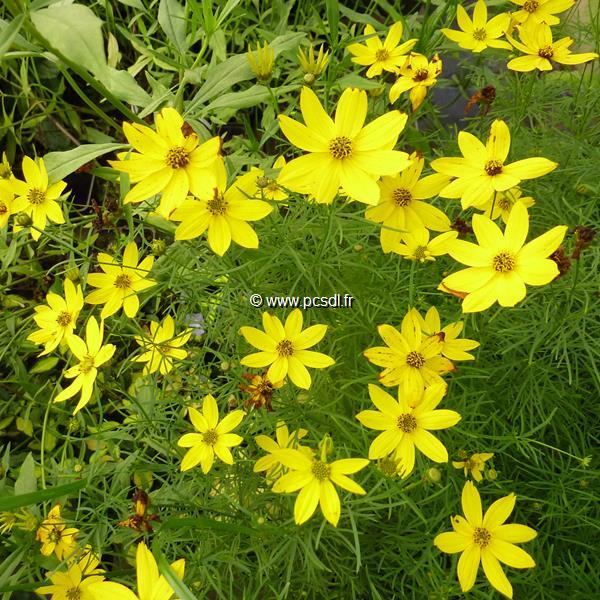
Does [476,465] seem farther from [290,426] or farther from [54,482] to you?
[54,482]

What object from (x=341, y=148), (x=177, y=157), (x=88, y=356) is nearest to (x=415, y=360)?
(x=341, y=148)

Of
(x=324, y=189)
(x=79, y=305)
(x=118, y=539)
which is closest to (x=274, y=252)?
(x=324, y=189)

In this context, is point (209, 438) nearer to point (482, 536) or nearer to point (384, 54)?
point (482, 536)

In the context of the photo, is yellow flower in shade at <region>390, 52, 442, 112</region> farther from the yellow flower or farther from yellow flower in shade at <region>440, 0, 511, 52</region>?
the yellow flower

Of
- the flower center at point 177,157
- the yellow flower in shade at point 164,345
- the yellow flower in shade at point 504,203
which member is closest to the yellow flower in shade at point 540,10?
the yellow flower in shade at point 504,203

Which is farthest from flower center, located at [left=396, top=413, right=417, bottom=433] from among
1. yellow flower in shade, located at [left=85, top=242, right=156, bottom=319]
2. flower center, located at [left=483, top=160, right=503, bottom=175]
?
yellow flower in shade, located at [left=85, top=242, right=156, bottom=319]
